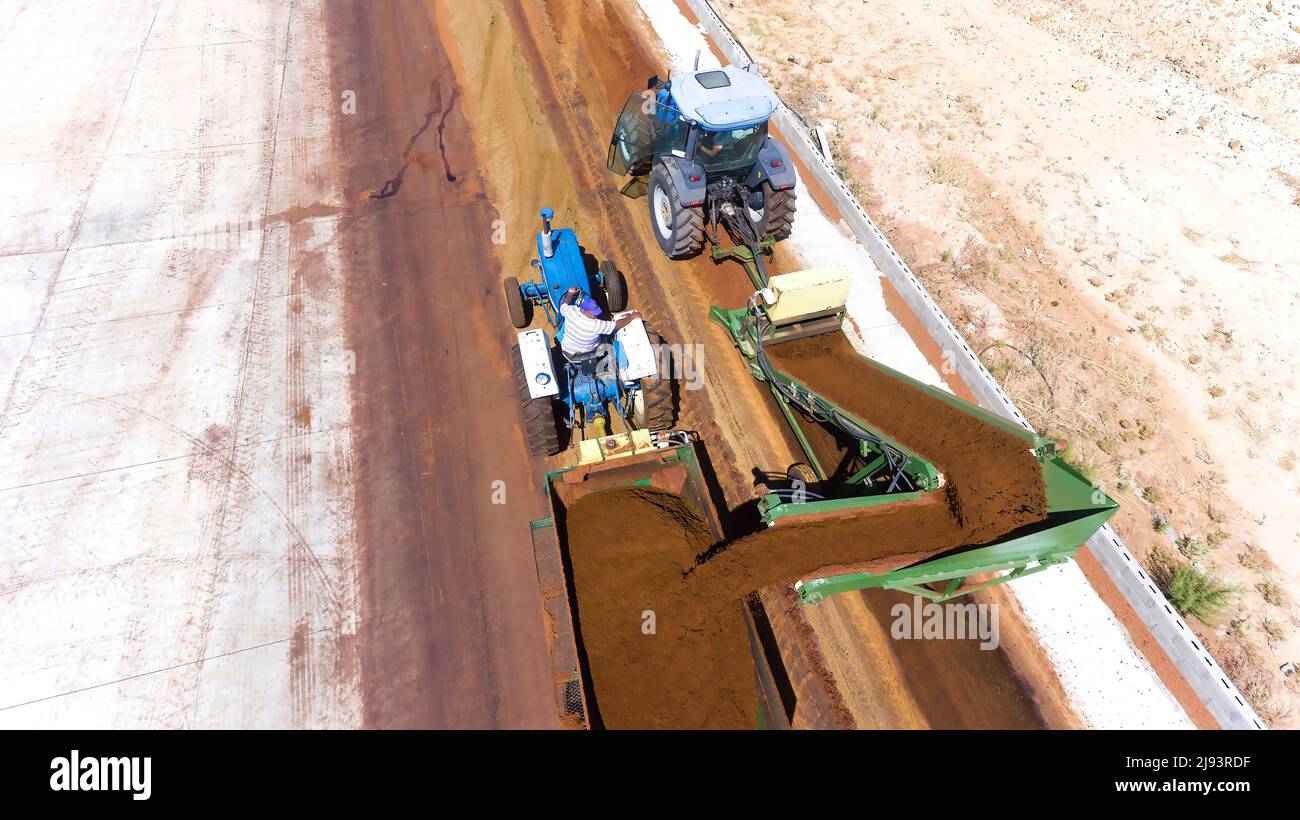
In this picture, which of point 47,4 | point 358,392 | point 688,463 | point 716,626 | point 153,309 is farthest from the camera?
point 47,4

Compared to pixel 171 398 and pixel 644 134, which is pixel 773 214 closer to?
pixel 644 134

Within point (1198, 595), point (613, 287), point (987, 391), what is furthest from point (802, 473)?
point (1198, 595)

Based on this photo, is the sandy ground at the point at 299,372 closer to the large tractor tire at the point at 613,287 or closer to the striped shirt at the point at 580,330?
the large tractor tire at the point at 613,287

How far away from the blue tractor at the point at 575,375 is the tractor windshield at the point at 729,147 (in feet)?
7.87

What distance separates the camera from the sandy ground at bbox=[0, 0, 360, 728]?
677 cm

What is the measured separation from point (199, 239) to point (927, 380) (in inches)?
488

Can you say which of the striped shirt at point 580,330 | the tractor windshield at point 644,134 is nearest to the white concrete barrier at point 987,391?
the tractor windshield at point 644,134

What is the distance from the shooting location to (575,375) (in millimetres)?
7895

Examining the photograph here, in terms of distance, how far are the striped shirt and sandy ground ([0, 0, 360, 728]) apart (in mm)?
3615

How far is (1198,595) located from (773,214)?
24.3ft

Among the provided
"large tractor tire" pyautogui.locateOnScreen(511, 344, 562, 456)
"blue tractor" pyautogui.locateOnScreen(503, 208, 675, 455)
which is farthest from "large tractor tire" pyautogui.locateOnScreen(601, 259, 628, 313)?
"large tractor tire" pyautogui.locateOnScreen(511, 344, 562, 456)

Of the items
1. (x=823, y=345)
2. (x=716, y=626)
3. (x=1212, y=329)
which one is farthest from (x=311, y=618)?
(x=1212, y=329)

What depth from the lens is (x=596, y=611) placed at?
6160 mm

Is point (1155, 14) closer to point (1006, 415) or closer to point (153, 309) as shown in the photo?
point (1006, 415)
